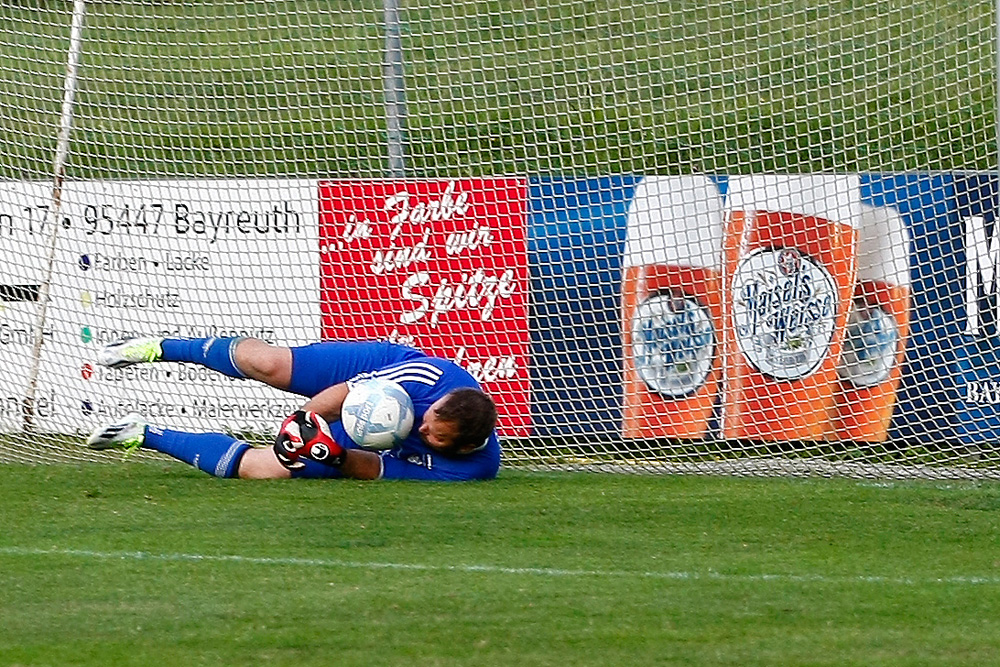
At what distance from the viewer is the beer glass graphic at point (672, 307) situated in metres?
8.52

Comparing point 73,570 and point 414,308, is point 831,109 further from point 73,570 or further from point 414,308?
point 73,570

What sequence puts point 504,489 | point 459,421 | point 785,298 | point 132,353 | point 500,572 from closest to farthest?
point 500,572, point 459,421, point 504,489, point 132,353, point 785,298

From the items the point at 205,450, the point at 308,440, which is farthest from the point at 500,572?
the point at 205,450

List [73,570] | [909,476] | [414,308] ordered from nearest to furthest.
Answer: [73,570] → [909,476] → [414,308]

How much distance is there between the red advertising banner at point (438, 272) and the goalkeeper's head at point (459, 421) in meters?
1.51

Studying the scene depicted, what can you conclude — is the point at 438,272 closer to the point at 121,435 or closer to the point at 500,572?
the point at 121,435

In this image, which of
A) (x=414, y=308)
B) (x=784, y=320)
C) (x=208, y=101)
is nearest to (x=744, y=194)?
(x=784, y=320)

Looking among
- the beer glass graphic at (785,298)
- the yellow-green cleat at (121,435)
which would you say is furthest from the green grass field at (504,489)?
the beer glass graphic at (785,298)

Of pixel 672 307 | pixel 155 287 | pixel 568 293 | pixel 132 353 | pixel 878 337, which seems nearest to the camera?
pixel 132 353

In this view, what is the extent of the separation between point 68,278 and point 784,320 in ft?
12.6

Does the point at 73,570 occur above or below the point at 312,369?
below

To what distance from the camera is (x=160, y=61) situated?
9.76 metres

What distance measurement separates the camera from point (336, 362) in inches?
303

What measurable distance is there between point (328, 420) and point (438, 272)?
1782 mm
